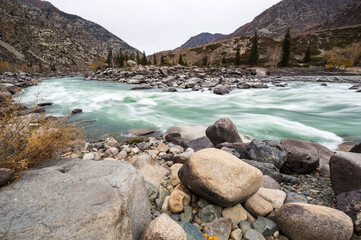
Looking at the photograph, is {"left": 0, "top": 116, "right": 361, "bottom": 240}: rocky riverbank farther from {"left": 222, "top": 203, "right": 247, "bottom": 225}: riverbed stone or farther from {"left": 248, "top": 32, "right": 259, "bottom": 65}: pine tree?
{"left": 248, "top": 32, "right": 259, "bottom": 65}: pine tree

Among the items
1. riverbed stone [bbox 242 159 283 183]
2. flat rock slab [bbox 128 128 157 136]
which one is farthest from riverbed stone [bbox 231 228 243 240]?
flat rock slab [bbox 128 128 157 136]

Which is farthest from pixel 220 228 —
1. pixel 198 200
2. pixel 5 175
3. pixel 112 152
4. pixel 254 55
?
pixel 254 55

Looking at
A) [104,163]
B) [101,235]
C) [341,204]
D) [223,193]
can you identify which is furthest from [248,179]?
[104,163]

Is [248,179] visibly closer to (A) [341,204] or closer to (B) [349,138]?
(A) [341,204]

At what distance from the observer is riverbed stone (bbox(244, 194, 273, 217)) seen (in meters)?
2.81

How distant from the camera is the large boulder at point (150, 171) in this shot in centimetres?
370

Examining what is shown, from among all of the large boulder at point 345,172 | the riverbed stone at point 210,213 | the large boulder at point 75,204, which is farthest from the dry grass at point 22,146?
the large boulder at point 345,172

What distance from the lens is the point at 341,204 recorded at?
2797 mm

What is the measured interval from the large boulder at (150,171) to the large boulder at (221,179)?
847 millimetres

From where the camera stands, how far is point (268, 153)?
4.54 m

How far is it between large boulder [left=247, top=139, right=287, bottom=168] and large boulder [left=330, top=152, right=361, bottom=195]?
107cm

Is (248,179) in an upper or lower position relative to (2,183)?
lower

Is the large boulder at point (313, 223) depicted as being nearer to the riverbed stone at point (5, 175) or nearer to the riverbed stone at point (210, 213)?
the riverbed stone at point (210, 213)

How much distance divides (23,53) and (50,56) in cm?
1216
